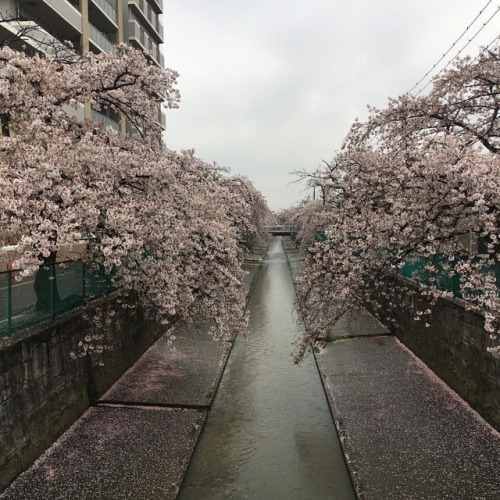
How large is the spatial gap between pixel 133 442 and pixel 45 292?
3.96 m

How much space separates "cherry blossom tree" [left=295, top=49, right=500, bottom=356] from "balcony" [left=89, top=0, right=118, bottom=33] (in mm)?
29417

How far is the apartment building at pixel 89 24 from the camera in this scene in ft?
80.3

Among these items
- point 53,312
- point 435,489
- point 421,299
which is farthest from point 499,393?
point 53,312

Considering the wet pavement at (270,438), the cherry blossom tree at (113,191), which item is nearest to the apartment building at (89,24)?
the cherry blossom tree at (113,191)

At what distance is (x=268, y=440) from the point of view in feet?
35.4

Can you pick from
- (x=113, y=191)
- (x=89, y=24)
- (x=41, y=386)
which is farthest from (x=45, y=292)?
(x=89, y=24)

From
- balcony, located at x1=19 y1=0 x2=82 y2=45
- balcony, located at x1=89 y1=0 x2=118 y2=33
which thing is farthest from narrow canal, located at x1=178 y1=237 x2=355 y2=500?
balcony, located at x1=89 y1=0 x2=118 y2=33

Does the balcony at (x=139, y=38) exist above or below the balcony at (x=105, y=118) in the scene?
above

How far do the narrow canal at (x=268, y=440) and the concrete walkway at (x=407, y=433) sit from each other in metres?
0.49

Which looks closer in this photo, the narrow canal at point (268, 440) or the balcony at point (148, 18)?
the narrow canal at point (268, 440)

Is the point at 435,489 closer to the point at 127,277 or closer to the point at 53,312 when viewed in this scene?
the point at 127,277

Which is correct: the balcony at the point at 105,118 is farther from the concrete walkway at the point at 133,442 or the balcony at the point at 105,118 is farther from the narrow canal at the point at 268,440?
the concrete walkway at the point at 133,442

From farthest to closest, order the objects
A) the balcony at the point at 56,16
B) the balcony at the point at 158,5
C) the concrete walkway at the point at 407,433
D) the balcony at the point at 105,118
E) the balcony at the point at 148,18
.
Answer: the balcony at the point at 158,5 → the balcony at the point at 148,18 → the balcony at the point at 105,118 → the balcony at the point at 56,16 → the concrete walkway at the point at 407,433

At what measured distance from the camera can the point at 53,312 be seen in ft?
34.5
